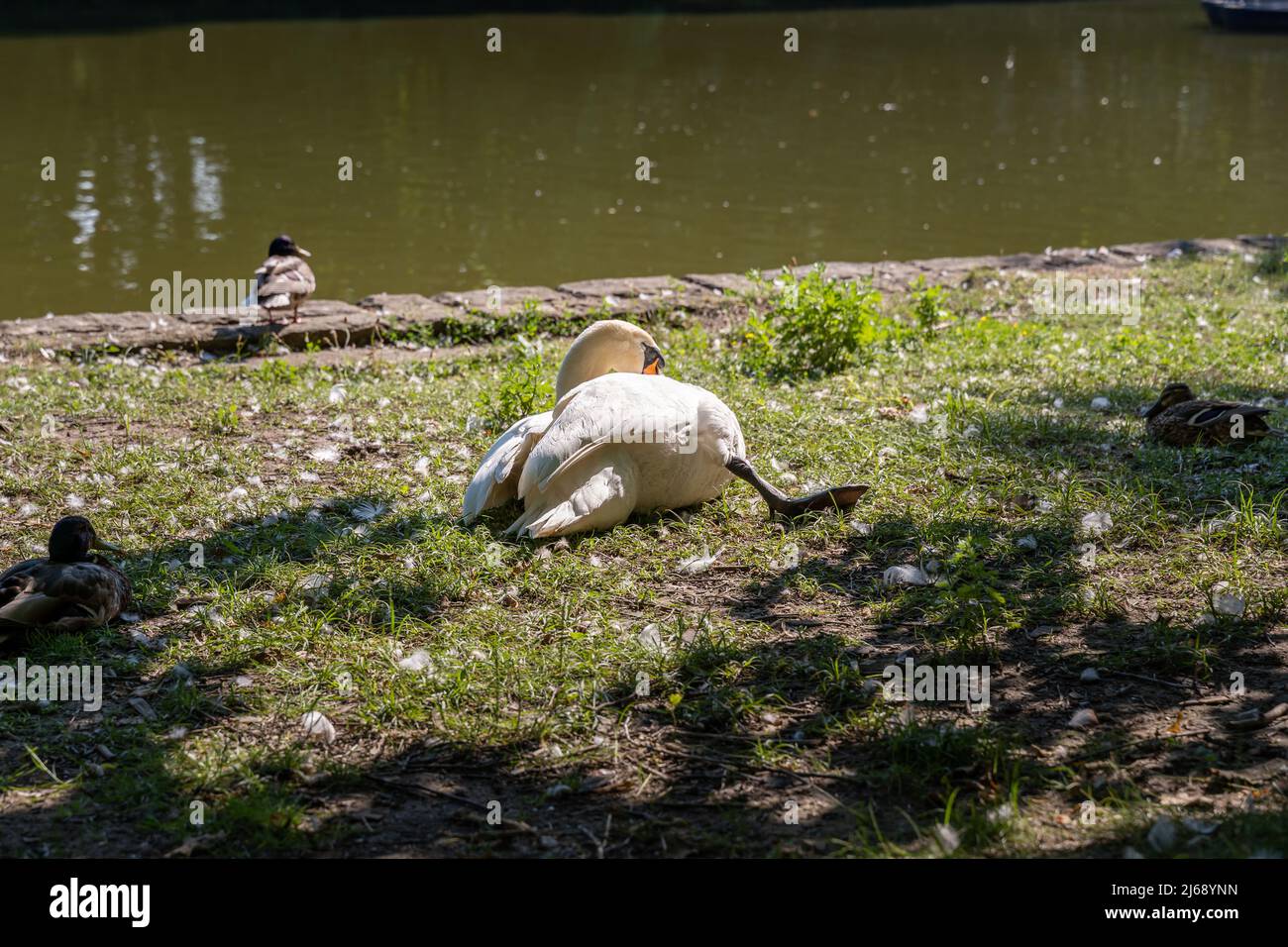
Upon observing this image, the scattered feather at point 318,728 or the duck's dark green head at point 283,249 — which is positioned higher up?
the duck's dark green head at point 283,249

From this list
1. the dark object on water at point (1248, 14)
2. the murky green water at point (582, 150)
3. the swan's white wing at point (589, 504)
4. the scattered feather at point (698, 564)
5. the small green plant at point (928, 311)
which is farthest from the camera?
the dark object on water at point (1248, 14)

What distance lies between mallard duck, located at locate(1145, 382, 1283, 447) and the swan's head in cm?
231

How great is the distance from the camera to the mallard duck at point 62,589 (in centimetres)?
391

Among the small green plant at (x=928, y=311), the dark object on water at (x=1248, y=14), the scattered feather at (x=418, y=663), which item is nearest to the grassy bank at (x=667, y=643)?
the scattered feather at (x=418, y=663)

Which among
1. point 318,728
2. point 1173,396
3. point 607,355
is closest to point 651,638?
point 318,728

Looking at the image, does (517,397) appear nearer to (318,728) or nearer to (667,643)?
(667,643)

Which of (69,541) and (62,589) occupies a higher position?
(69,541)

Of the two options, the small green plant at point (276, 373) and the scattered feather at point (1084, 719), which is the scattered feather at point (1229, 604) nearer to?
the scattered feather at point (1084, 719)

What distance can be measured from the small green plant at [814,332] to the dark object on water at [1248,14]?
31.0 m

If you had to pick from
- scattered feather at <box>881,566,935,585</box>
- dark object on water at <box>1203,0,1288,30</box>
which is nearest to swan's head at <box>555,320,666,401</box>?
scattered feather at <box>881,566,935,585</box>

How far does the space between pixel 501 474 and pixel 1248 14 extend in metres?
34.8

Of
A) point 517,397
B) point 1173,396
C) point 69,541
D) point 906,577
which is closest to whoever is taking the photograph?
point 69,541

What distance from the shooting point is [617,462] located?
16.0ft

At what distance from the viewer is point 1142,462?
5.40 meters
